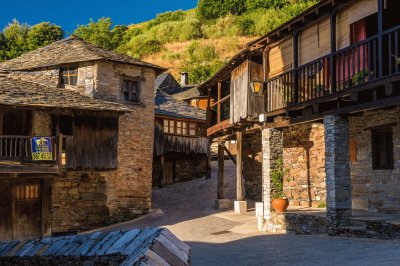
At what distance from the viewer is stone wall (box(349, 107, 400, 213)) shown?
1616 centimetres

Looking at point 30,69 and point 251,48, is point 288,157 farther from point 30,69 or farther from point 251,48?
point 30,69

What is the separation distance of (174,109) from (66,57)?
10631 millimetres

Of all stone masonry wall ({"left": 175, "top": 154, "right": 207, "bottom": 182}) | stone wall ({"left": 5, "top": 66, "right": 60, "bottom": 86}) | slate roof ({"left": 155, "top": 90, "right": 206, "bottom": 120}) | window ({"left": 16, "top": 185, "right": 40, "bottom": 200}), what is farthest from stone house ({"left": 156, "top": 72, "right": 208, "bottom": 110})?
window ({"left": 16, "top": 185, "right": 40, "bottom": 200})

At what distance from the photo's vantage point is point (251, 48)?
20.0m

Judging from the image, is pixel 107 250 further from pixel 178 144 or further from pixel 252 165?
pixel 178 144

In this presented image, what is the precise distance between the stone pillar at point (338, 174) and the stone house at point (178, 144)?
1911cm

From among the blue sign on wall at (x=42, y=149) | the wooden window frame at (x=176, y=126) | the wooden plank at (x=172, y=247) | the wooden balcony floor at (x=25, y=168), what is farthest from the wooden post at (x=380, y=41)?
the wooden window frame at (x=176, y=126)

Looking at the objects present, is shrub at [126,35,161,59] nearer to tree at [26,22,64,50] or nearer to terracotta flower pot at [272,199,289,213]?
tree at [26,22,64,50]

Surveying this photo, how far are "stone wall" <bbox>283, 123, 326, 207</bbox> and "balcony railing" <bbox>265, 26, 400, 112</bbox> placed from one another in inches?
95.7

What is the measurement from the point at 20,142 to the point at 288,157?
33.7 ft

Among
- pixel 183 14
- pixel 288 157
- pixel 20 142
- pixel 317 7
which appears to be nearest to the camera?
pixel 317 7

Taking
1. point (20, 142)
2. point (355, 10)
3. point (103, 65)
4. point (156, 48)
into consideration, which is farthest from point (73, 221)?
point (156, 48)

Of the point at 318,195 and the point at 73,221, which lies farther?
the point at 73,221

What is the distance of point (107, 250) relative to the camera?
17.4ft
